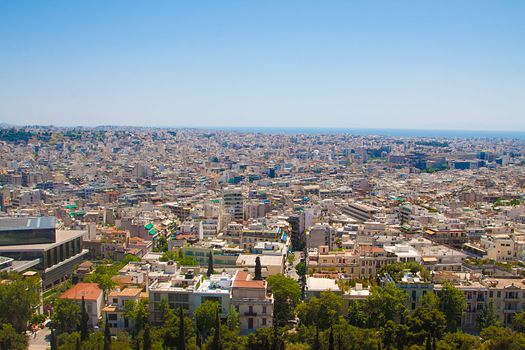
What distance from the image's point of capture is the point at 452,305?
950 inches

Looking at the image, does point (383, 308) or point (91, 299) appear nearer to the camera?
point (383, 308)

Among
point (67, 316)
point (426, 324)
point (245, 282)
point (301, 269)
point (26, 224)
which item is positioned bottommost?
point (301, 269)

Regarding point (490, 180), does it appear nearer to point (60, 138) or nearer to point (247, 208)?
→ point (247, 208)

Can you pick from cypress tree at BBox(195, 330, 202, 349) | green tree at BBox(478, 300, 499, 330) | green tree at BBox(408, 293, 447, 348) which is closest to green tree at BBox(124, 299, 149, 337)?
cypress tree at BBox(195, 330, 202, 349)

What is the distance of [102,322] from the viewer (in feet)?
80.0

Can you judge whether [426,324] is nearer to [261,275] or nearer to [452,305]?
[452,305]

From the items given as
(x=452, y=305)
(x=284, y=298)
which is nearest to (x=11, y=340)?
(x=284, y=298)

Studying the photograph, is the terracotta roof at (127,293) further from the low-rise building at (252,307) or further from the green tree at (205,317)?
the low-rise building at (252,307)

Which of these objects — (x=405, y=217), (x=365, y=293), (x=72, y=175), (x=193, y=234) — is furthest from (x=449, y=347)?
(x=72, y=175)

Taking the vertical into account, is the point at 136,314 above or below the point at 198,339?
above

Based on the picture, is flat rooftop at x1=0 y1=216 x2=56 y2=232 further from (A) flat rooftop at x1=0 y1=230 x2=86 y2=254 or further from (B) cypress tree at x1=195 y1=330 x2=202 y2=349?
(B) cypress tree at x1=195 y1=330 x2=202 y2=349

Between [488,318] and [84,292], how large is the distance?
60.9 ft

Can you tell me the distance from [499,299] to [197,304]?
1413cm

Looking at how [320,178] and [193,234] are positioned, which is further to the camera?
[320,178]
